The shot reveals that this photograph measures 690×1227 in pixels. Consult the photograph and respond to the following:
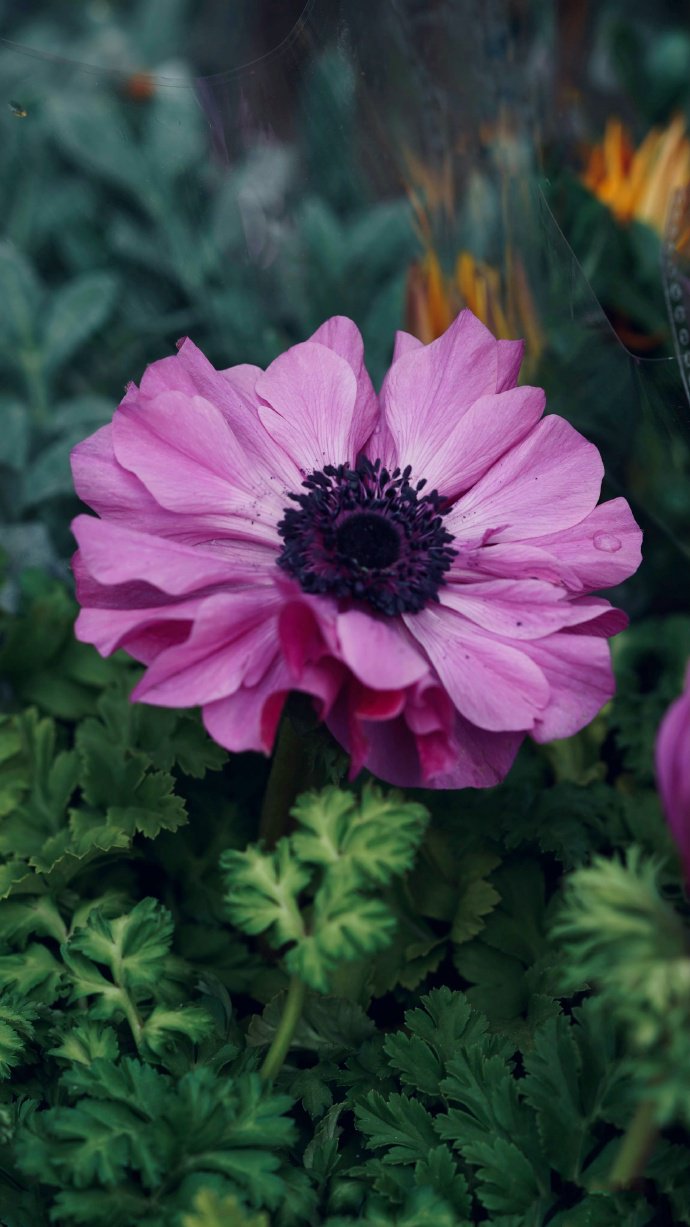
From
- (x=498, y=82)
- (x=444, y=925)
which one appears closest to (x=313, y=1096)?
(x=444, y=925)

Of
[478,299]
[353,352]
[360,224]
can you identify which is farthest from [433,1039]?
[360,224]

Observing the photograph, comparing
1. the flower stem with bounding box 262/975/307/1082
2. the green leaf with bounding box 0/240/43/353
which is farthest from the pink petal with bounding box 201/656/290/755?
the green leaf with bounding box 0/240/43/353

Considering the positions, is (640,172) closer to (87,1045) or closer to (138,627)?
(138,627)

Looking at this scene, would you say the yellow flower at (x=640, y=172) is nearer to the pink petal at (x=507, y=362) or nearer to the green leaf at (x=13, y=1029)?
the pink petal at (x=507, y=362)

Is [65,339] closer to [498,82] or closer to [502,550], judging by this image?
[498,82]

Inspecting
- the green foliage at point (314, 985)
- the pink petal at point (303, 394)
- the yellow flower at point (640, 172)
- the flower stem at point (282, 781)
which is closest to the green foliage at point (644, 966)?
the green foliage at point (314, 985)

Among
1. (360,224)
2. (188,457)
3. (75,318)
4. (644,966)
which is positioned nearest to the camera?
(644,966)
